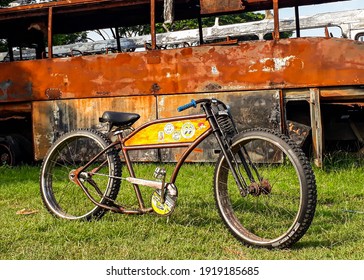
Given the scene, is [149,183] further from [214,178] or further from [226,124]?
[226,124]

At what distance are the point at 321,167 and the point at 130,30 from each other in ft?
70.5

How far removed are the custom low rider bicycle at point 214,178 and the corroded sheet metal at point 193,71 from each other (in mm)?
2256

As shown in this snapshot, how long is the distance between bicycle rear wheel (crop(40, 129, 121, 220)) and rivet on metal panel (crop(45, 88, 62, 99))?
9.63 ft

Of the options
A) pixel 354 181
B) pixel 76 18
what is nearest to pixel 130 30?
pixel 76 18

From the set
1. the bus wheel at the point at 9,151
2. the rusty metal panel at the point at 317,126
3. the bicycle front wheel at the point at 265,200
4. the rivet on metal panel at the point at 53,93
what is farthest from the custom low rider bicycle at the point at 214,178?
the bus wheel at the point at 9,151

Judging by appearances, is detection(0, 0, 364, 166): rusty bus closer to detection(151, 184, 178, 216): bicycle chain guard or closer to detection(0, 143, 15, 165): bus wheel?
detection(0, 143, 15, 165): bus wheel

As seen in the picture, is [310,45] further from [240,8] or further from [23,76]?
[23,76]

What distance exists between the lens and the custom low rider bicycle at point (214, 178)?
3492mm

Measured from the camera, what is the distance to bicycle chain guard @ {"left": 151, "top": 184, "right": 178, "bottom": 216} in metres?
3.89

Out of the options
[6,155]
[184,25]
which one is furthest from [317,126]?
[184,25]

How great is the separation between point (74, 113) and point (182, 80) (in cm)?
185

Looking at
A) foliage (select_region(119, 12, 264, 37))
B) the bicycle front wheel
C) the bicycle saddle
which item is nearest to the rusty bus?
the bicycle front wheel

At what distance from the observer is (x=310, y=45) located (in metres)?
6.74

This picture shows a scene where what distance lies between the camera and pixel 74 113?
798 centimetres
